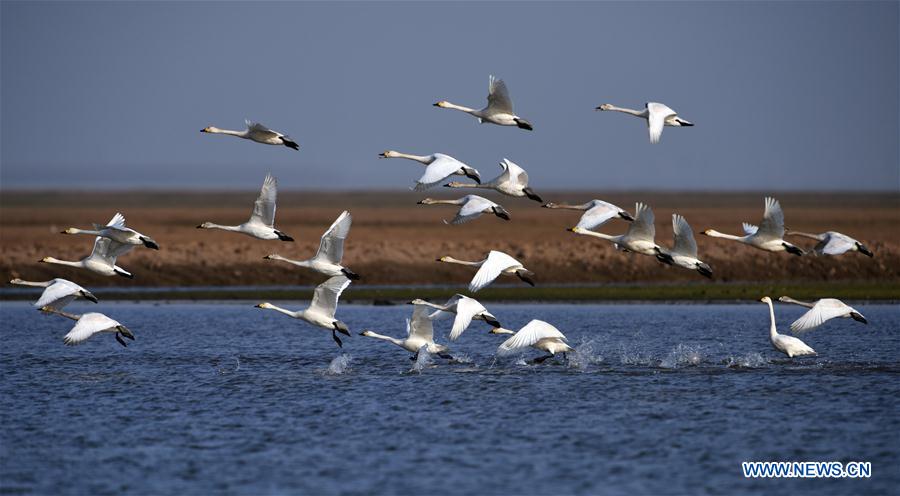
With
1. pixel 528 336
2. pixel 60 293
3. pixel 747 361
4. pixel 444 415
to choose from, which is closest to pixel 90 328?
pixel 60 293

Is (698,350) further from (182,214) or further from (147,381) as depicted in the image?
(182,214)

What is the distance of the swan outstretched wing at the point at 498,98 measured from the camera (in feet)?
73.5

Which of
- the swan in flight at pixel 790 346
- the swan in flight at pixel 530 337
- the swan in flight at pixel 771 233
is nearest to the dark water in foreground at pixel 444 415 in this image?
the swan in flight at pixel 790 346

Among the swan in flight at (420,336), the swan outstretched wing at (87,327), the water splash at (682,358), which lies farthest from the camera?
the water splash at (682,358)

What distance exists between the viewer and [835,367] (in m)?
24.5

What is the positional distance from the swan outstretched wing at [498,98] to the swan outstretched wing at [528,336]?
11.8ft

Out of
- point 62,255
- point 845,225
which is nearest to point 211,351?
point 62,255

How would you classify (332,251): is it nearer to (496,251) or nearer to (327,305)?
(327,305)

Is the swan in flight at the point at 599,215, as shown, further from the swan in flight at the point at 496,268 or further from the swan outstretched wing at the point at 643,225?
the swan in flight at the point at 496,268

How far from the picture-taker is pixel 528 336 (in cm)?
2289

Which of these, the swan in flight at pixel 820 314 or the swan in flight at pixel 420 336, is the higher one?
the swan in flight at pixel 820 314

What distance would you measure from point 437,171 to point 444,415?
3794mm

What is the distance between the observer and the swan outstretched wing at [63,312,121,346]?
22984 millimetres

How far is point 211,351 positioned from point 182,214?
70.3 metres
